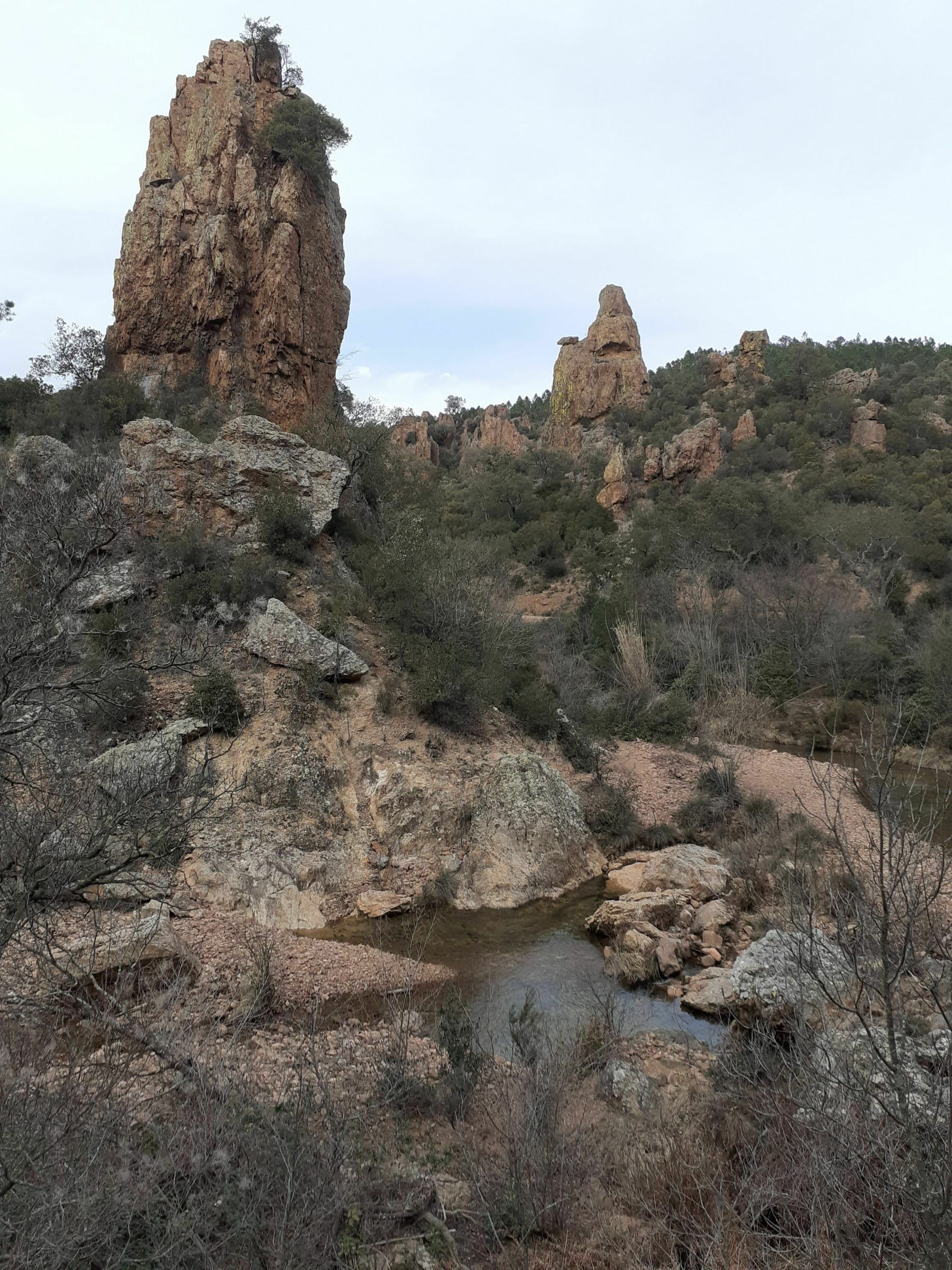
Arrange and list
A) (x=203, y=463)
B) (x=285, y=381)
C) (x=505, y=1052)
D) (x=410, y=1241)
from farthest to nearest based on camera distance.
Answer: (x=285, y=381), (x=203, y=463), (x=505, y=1052), (x=410, y=1241)

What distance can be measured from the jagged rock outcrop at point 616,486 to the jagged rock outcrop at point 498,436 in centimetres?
983

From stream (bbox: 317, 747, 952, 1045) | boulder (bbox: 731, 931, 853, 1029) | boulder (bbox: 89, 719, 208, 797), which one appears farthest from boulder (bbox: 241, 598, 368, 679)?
boulder (bbox: 731, 931, 853, 1029)

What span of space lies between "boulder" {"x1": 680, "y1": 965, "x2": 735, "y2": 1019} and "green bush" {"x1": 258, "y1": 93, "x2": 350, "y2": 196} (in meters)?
20.1

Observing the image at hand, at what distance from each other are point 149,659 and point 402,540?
15.7 feet

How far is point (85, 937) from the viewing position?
223 inches

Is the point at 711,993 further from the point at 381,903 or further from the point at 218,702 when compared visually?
the point at 218,702

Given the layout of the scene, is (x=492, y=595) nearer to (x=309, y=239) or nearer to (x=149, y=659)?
(x=149, y=659)

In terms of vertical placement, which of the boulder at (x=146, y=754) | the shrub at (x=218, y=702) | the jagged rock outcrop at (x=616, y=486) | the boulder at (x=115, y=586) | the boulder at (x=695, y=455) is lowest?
the boulder at (x=146, y=754)

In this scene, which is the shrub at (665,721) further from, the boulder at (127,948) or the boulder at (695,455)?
the boulder at (695,455)

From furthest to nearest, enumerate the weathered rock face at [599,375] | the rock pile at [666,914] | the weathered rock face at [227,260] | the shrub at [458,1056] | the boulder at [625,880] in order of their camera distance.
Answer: the weathered rock face at [599,375] → the weathered rock face at [227,260] → the boulder at [625,880] → the rock pile at [666,914] → the shrub at [458,1056]

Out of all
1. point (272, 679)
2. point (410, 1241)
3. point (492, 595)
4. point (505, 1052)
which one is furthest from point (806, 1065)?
point (492, 595)

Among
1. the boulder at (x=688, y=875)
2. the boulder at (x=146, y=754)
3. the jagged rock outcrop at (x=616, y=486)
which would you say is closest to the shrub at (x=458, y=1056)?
the boulder at (x=146, y=754)

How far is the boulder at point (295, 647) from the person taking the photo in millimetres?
10359

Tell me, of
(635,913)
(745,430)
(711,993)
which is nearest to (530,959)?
(635,913)
